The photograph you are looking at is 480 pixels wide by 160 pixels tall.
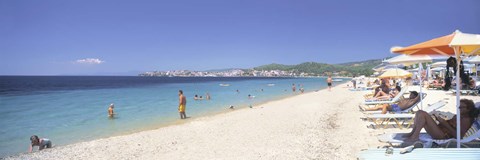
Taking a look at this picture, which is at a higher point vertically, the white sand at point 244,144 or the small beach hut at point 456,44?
the small beach hut at point 456,44

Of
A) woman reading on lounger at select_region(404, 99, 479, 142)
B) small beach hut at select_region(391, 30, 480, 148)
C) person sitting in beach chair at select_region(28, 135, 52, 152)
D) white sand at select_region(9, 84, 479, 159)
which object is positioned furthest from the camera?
person sitting in beach chair at select_region(28, 135, 52, 152)

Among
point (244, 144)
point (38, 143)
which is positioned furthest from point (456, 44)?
point (38, 143)

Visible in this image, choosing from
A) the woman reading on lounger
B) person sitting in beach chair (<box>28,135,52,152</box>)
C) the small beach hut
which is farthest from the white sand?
the small beach hut

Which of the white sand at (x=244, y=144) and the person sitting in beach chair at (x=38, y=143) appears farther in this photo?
the person sitting in beach chair at (x=38, y=143)

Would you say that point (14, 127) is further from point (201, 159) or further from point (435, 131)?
point (435, 131)

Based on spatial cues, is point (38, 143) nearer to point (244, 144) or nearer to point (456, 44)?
point (244, 144)

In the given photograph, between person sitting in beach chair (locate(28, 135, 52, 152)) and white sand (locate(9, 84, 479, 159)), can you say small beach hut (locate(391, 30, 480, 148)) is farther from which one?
person sitting in beach chair (locate(28, 135, 52, 152))

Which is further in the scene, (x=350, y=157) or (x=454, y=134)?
(x=350, y=157)

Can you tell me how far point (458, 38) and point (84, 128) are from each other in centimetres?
1226

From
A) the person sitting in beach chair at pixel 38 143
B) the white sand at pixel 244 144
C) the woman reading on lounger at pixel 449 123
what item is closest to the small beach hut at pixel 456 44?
the woman reading on lounger at pixel 449 123

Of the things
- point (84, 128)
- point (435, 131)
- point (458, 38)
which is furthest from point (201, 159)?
point (84, 128)

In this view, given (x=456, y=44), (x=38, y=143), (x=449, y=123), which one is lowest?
(x=38, y=143)

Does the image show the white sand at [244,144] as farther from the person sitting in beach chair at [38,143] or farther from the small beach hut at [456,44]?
the small beach hut at [456,44]

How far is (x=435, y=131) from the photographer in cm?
518
